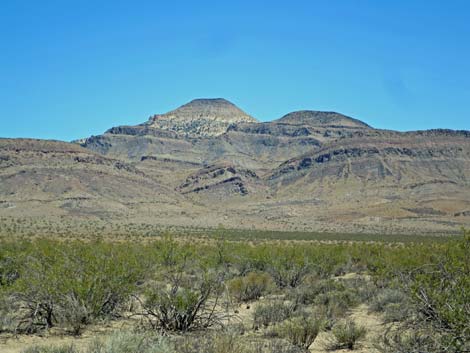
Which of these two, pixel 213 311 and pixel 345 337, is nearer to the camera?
pixel 345 337

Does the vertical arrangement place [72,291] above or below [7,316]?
above

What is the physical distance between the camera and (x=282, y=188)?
172 m

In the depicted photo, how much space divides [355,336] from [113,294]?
22.4 ft

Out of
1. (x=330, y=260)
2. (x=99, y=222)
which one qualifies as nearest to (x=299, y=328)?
(x=330, y=260)

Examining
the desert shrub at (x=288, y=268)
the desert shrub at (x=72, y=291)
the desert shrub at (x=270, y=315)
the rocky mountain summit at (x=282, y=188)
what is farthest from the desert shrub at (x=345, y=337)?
the rocky mountain summit at (x=282, y=188)

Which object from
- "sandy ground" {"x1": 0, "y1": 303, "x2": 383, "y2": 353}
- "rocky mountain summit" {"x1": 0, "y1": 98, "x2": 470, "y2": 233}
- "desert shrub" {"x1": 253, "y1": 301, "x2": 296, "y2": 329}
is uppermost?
"rocky mountain summit" {"x1": 0, "y1": 98, "x2": 470, "y2": 233}

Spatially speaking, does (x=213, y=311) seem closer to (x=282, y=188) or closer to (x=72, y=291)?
(x=72, y=291)

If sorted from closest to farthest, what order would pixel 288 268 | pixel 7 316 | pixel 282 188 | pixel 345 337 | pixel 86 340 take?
pixel 86 340 → pixel 345 337 → pixel 7 316 → pixel 288 268 → pixel 282 188

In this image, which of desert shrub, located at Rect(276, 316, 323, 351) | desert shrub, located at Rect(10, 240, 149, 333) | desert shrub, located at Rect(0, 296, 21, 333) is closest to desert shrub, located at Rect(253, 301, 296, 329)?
desert shrub, located at Rect(276, 316, 323, 351)

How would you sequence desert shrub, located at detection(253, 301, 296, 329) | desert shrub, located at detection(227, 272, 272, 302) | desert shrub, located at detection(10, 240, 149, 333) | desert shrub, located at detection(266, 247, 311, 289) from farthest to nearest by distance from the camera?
1. desert shrub, located at detection(266, 247, 311, 289)
2. desert shrub, located at detection(227, 272, 272, 302)
3. desert shrub, located at detection(253, 301, 296, 329)
4. desert shrub, located at detection(10, 240, 149, 333)

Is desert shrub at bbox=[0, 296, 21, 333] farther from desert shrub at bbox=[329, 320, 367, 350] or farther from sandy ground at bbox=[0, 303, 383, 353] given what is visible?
desert shrub at bbox=[329, 320, 367, 350]

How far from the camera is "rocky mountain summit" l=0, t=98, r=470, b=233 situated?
112 m

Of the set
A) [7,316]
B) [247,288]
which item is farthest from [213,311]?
[247,288]

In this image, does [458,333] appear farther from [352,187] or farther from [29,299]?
[352,187]
